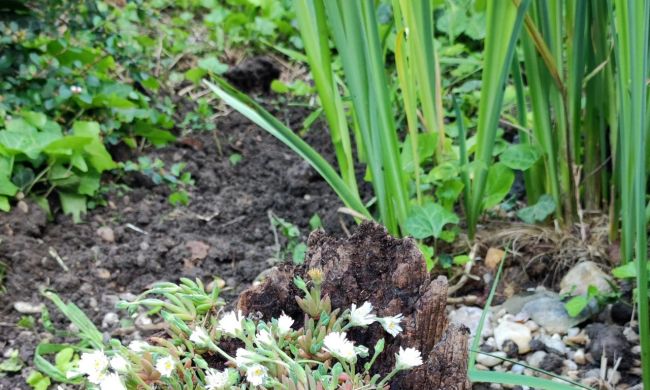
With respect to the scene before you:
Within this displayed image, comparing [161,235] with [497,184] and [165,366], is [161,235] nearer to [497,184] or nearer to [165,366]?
[497,184]

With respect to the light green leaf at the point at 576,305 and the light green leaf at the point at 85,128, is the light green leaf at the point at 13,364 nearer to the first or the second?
the light green leaf at the point at 85,128

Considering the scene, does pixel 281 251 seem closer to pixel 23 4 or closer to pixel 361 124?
pixel 361 124

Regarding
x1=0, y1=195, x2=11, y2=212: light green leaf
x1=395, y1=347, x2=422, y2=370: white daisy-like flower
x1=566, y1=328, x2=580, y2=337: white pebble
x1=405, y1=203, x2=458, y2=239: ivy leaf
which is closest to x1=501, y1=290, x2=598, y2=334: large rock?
x1=566, y1=328, x2=580, y2=337: white pebble

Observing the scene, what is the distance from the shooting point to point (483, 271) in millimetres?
2318

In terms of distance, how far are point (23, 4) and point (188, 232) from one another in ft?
3.28

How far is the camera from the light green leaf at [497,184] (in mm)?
2314

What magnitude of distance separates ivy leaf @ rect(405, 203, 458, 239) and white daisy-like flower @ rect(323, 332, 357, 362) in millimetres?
882

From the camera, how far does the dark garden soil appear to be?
2334 millimetres

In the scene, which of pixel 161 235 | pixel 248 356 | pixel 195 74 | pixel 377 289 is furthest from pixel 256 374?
pixel 195 74

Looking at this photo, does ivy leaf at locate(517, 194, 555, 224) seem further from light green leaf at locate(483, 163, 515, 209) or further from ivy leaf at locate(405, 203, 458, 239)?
ivy leaf at locate(405, 203, 458, 239)

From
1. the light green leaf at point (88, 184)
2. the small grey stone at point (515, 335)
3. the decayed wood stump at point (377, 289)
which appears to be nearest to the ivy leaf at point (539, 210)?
the small grey stone at point (515, 335)

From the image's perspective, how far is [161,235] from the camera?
260 centimetres

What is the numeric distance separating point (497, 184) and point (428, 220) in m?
0.28

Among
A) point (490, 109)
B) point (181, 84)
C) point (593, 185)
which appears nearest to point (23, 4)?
point (181, 84)
